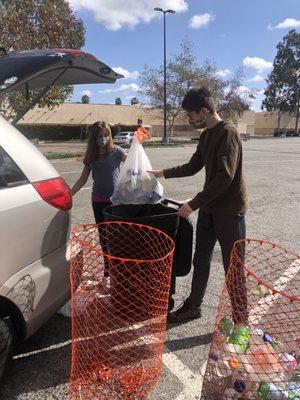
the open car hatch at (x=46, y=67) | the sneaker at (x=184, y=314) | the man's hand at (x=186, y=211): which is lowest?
the sneaker at (x=184, y=314)

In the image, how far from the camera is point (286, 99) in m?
68.9

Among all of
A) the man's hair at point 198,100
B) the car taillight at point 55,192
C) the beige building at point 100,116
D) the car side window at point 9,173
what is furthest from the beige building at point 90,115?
the car side window at point 9,173

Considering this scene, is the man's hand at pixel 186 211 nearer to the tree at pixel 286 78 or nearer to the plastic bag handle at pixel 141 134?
the plastic bag handle at pixel 141 134

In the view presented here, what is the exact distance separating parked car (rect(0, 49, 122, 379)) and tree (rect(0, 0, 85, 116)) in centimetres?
1411

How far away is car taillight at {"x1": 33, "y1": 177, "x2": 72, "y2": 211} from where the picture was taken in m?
2.53

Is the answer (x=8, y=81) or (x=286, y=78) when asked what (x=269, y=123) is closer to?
(x=286, y=78)

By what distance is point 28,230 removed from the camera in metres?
2.39

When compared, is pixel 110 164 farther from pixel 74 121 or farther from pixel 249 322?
pixel 74 121

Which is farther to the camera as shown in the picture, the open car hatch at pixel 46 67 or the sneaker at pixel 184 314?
the sneaker at pixel 184 314

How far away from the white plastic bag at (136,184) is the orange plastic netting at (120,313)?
47 centimetres

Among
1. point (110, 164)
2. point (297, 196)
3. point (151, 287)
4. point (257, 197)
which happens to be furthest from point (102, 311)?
point (297, 196)

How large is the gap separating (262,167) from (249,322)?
41.7ft

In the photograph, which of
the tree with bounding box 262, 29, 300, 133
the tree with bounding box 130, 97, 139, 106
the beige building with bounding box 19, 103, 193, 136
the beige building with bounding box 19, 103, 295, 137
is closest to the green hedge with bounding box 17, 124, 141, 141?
the beige building with bounding box 19, 103, 295, 137

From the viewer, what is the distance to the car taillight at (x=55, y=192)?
2.53m
